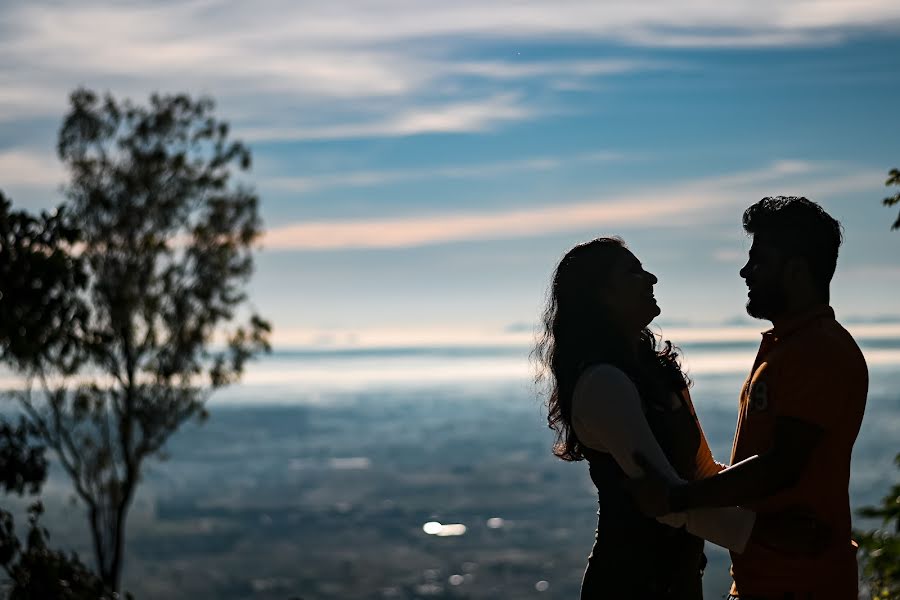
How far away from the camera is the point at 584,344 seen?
14.9 feet

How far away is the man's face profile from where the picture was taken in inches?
163

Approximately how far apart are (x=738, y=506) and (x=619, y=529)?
1.79 feet

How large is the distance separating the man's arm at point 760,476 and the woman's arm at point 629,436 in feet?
0.34

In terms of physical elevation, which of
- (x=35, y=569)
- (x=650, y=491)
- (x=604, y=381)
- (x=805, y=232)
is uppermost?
(x=805, y=232)

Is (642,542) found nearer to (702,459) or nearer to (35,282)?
(702,459)

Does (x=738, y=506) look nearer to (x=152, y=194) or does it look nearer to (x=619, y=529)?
(x=619, y=529)

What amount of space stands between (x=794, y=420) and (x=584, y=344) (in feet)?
3.19

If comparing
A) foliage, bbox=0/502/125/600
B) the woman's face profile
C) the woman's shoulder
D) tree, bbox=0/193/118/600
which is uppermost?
tree, bbox=0/193/118/600

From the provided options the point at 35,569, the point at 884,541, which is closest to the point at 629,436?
the point at 884,541

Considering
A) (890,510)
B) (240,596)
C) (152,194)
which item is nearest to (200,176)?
(152,194)

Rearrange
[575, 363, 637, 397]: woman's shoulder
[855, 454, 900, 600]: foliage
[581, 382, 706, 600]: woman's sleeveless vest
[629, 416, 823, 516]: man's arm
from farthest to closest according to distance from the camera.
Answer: [855, 454, 900, 600]: foliage, [581, 382, 706, 600]: woman's sleeveless vest, [575, 363, 637, 397]: woman's shoulder, [629, 416, 823, 516]: man's arm

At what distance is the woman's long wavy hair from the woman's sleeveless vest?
15cm

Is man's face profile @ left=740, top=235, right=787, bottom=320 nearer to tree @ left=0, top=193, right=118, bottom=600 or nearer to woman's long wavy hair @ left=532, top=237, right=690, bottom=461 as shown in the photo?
woman's long wavy hair @ left=532, top=237, right=690, bottom=461

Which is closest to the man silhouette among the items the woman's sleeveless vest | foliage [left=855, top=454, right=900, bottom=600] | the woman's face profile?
the woman's sleeveless vest
